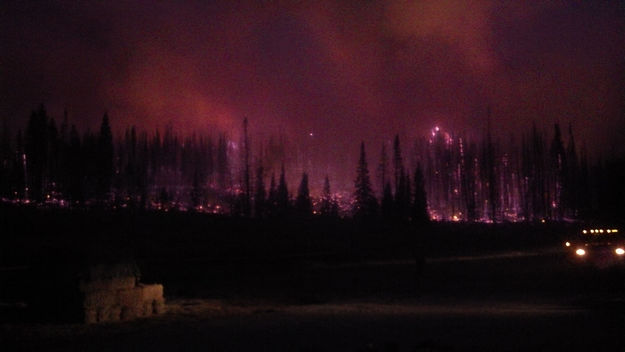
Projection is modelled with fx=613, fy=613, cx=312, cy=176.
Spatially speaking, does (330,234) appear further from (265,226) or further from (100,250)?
(100,250)

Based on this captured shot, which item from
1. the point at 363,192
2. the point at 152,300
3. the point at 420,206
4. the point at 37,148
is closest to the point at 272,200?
the point at 363,192

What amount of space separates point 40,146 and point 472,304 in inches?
3567

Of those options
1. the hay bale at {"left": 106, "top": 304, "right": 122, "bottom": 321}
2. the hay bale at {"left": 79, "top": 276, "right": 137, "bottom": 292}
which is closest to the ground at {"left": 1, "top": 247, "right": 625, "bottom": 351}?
the hay bale at {"left": 106, "top": 304, "right": 122, "bottom": 321}

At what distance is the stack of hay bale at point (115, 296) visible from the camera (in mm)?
17847

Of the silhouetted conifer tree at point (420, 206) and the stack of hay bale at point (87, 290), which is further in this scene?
the silhouetted conifer tree at point (420, 206)

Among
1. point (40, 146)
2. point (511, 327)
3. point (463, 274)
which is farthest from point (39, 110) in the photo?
point (511, 327)

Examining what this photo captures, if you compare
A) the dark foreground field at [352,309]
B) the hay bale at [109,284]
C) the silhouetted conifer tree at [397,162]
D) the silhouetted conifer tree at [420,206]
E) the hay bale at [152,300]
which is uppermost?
the silhouetted conifer tree at [397,162]

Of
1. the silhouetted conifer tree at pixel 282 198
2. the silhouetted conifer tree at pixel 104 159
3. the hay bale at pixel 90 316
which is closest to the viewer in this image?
the hay bale at pixel 90 316

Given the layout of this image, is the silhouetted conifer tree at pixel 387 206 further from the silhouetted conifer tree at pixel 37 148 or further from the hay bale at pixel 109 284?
the hay bale at pixel 109 284

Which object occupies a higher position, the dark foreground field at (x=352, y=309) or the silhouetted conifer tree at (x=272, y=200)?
the silhouetted conifer tree at (x=272, y=200)

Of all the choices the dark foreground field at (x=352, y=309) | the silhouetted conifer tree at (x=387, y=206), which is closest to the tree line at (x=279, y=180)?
the silhouetted conifer tree at (x=387, y=206)

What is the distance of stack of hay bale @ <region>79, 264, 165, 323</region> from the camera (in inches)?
703

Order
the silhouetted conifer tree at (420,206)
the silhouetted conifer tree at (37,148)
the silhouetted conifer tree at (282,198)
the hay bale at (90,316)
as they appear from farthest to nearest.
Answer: the silhouetted conifer tree at (282,198)
the silhouetted conifer tree at (37,148)
the silhouetted conifer tree at (420,206)
the hay bale at (90,316)

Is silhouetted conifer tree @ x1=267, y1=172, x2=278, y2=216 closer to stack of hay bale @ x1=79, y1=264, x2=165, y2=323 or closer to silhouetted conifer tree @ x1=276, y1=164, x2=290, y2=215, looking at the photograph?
silhouetted conifer tree @ x1=276, y1=164, x2=290, y2=215
